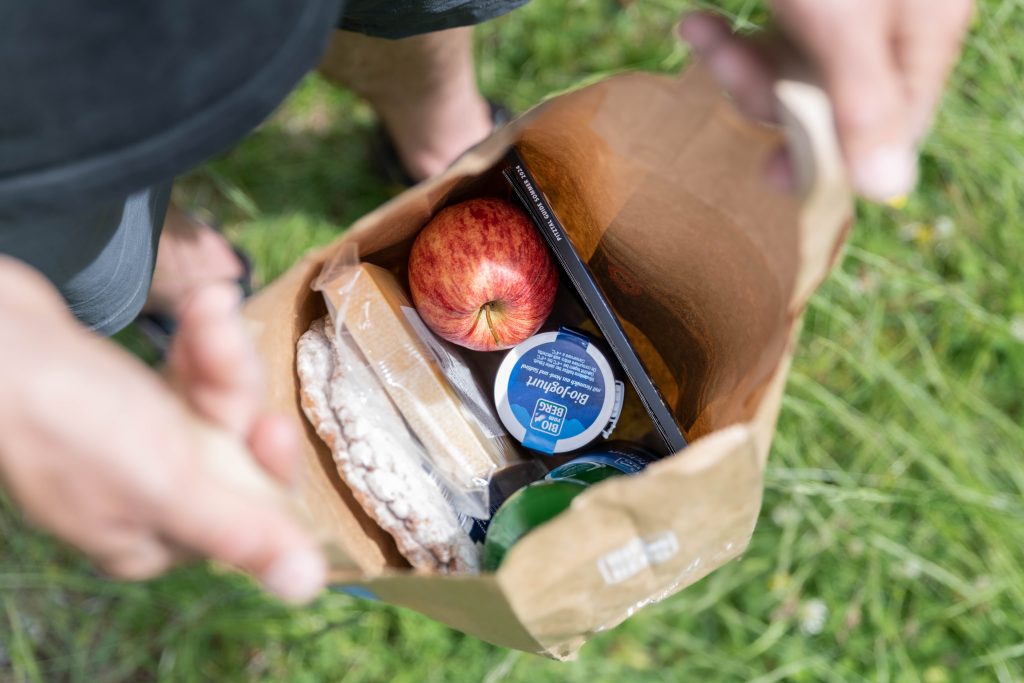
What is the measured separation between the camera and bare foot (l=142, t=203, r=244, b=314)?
156cm

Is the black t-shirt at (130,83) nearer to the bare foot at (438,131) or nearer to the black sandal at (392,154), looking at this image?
the bare foot at (438,131)

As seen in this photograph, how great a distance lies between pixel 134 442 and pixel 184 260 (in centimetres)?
114

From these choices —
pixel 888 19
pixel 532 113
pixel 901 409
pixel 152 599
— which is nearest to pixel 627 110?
pixel 532 113

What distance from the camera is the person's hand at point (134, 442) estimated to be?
516 millimetres

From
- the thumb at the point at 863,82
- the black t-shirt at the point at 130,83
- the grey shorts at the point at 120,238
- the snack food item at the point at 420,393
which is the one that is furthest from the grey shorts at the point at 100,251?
the thumb at the point at 863,82

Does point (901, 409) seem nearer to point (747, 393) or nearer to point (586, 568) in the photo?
point (747, 393)

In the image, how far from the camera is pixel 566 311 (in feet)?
4.16

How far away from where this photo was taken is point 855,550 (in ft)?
5.22

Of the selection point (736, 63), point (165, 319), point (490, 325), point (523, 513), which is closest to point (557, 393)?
point (490, 325)

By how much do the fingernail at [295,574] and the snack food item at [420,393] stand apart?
1.51 ft

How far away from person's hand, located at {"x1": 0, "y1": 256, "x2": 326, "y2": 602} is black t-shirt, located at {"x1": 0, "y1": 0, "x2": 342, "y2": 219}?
0.11 metres

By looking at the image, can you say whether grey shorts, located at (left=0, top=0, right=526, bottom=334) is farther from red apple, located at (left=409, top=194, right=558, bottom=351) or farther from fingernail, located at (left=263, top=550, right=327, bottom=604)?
fingernail, located at (left=263, top=550, right=327, bottom=604)

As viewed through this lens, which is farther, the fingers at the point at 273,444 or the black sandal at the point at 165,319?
the black sandal at the point at 165,319

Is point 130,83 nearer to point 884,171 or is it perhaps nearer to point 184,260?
point 884,171
